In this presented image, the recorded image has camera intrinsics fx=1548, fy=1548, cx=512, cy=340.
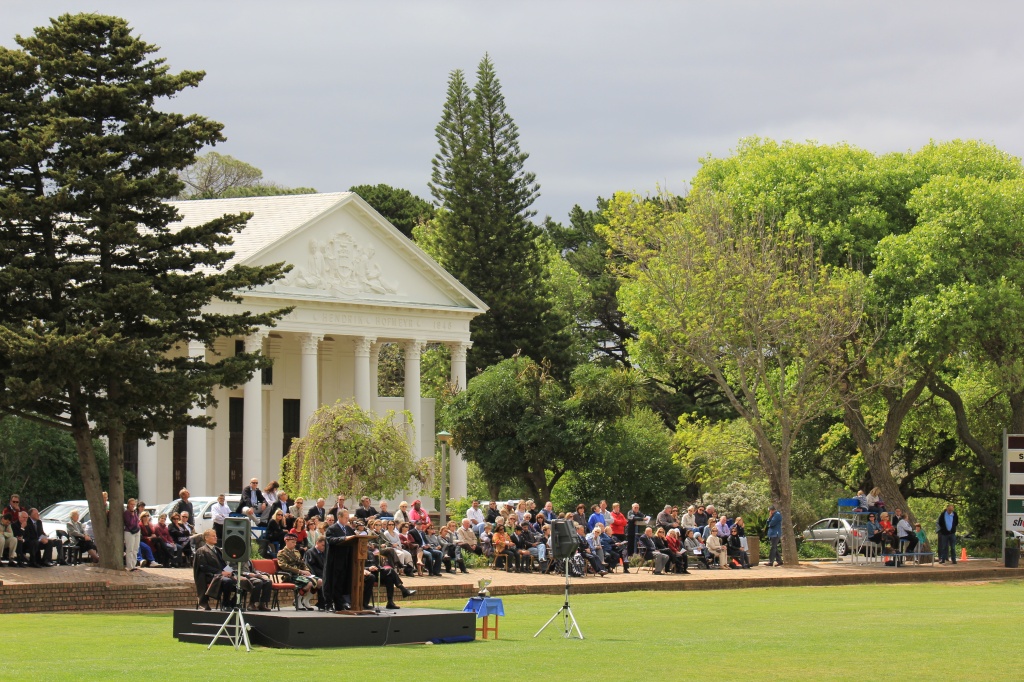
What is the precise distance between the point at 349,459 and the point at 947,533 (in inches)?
611

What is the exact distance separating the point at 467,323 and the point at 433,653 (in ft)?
137

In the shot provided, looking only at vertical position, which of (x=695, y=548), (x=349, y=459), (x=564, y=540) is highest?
(x=349, y=459)

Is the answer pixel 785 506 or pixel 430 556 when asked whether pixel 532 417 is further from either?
pixel 430 556

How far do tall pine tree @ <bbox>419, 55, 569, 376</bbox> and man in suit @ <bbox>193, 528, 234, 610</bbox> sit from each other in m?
46.0

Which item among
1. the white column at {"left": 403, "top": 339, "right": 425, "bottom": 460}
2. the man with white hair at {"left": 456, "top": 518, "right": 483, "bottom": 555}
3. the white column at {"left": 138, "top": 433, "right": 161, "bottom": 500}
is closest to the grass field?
the man with white hair at {"left": 456, "top": 518, "right": 483, "bottom": 555}

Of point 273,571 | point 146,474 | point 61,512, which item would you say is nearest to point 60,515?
point 61,512

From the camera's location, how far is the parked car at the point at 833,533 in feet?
133

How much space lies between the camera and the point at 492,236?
66312mm

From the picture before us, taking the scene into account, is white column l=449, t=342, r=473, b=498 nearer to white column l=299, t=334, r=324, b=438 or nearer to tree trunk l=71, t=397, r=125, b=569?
white column l=299, t=334, r=324, b=438

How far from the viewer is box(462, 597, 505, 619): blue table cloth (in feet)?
63.1

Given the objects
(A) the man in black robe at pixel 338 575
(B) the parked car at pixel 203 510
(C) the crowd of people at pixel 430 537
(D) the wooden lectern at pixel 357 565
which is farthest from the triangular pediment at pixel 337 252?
(D) the wooden lectern at pixel 357 565

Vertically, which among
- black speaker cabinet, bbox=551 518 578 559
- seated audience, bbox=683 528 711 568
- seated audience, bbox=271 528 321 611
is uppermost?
black speaker cabinet, bbox=551 518 578 559

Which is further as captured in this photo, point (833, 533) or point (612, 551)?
point (833, 533)

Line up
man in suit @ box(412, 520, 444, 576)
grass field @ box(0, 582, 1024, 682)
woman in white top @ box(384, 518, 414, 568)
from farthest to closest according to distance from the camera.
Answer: man in suit @ box(412, 520, 444, 576) < woman in white top @ box(384, 518, 414, 568) < grass field @ box(0, 582, 1024, 682)
